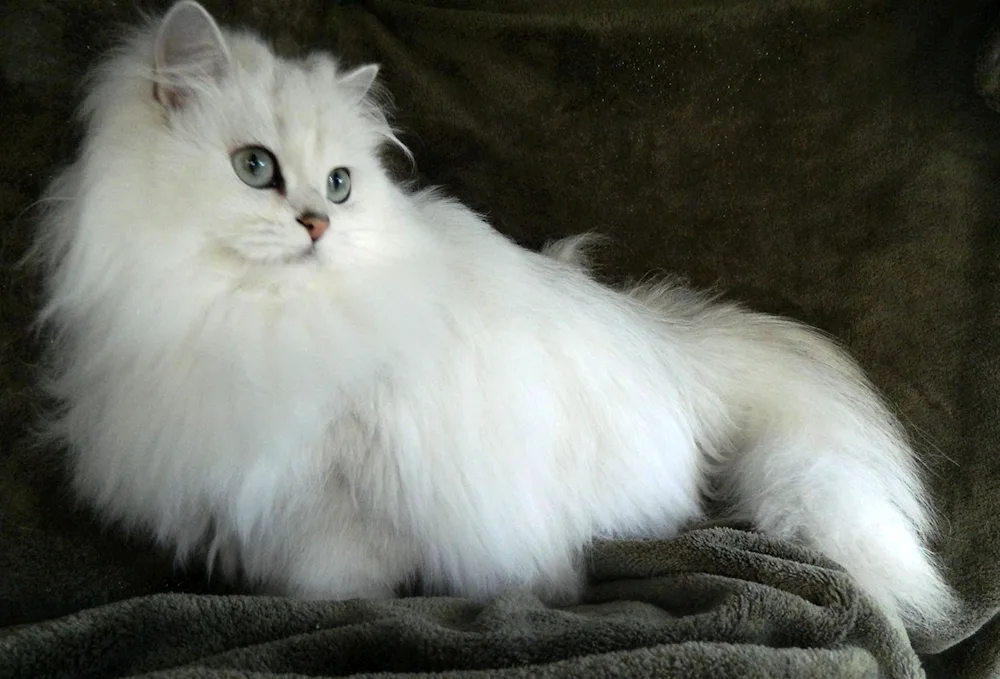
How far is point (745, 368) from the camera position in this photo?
121 centimetres

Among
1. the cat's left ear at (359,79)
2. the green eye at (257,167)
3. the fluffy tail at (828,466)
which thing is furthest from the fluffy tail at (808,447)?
the green eye at (257,167)

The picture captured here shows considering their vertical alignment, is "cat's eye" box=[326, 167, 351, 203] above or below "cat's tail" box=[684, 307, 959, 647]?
above

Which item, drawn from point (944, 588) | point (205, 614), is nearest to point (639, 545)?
point (944, 588)

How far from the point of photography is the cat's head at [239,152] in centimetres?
84

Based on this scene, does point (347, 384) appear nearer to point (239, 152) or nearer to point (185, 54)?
point (239, 152)

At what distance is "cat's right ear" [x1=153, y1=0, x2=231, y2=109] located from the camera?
87 cm

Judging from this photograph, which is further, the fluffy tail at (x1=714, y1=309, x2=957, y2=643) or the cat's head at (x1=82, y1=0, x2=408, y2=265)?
the fluffy tail at (x1=714, y1=309, x2=957, y2=643)

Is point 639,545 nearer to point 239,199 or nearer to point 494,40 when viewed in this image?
point 239,199

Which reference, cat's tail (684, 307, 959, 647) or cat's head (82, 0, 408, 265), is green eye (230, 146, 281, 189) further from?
cat's tail (684, 307, 959, 647)

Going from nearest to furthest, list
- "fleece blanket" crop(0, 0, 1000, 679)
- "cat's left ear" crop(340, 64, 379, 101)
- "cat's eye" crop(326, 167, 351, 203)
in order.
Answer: "fleece blanket" crop(0, 0, 1000, 679)
"cat's eye" crop(326, 167, 351, 203)
"cat's left ear" crop(340, 64, 379, 101)

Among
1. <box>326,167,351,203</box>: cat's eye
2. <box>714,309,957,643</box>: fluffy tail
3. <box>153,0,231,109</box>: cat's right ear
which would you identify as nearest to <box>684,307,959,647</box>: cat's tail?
<box>714,309,957,643</box>: fluffy tail

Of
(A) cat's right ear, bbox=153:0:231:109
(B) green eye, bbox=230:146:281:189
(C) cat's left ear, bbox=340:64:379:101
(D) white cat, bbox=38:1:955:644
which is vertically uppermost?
(C) cat's left ear, bbox=340:64:379:101

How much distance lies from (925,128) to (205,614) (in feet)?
4.26

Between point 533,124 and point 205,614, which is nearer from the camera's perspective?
point 205,614
